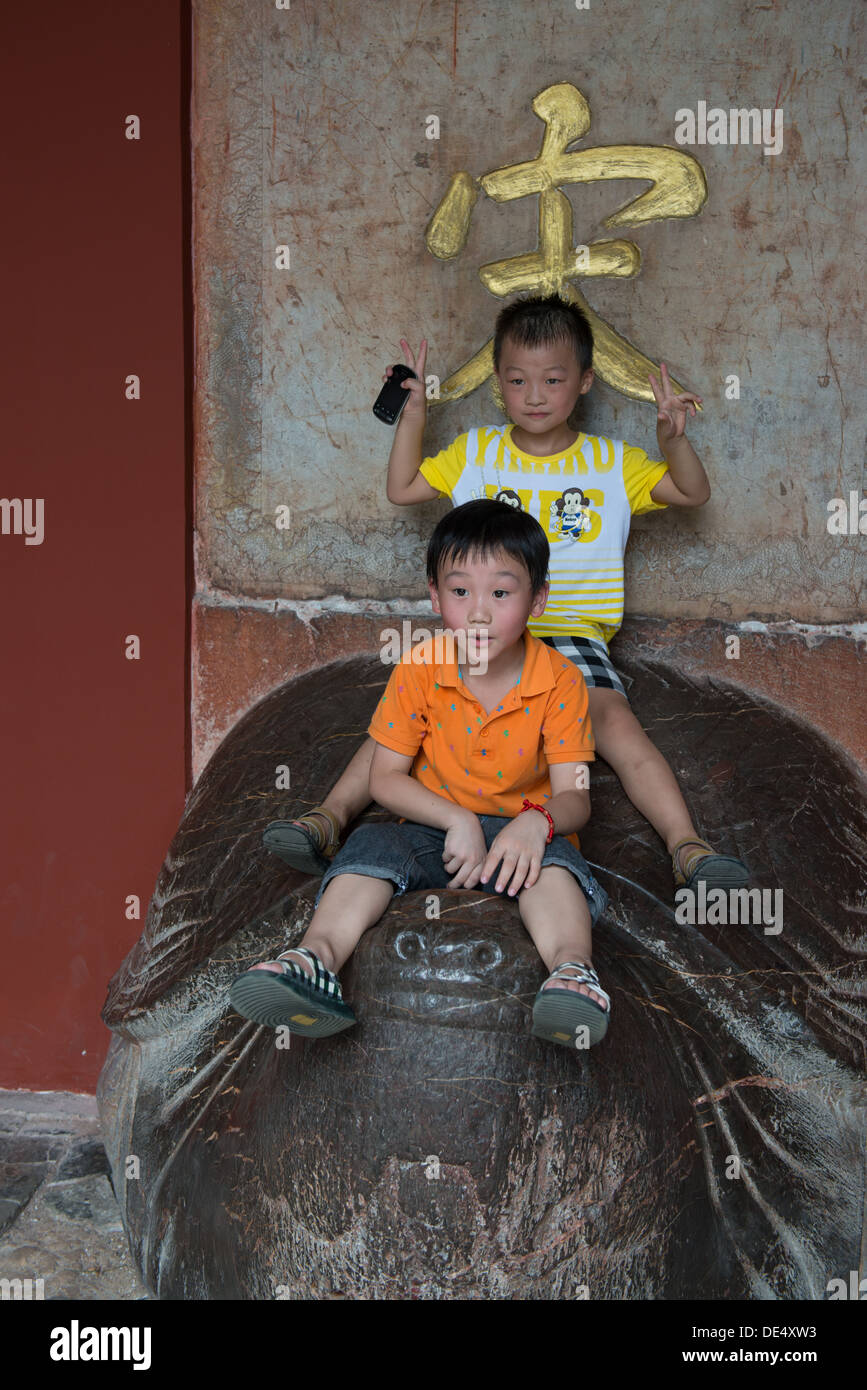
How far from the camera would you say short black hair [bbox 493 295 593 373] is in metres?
2.66

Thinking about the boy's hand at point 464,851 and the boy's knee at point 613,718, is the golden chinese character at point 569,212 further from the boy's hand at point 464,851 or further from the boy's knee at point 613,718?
the boy's hand at point 464,851

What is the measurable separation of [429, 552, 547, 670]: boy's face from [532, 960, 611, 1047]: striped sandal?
0.61 meters

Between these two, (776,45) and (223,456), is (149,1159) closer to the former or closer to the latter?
(223,456)

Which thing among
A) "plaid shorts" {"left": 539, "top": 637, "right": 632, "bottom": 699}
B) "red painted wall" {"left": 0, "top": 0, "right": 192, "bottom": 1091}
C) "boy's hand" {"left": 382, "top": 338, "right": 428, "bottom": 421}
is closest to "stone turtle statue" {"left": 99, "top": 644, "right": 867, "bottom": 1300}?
"plaid shorts" {"left": 539, "top": 637, "right": 632, "bottom": 699}

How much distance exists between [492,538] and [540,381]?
2.34 ft

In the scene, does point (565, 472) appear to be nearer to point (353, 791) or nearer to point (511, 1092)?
point (353, 791)

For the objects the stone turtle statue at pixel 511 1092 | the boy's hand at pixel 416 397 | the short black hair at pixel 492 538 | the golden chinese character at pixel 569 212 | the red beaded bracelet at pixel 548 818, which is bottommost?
the stone turtle statue at pixel 511 1092

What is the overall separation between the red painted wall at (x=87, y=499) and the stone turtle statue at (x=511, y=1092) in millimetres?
650

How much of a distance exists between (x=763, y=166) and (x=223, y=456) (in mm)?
1412

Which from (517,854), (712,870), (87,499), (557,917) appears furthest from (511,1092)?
(87,499)

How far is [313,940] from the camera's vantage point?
1837 millimetres

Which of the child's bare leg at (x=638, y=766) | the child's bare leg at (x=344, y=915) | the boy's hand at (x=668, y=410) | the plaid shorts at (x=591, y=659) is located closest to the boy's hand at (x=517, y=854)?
the child's bare leg at (x=344, y=915)

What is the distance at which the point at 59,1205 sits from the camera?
284cm

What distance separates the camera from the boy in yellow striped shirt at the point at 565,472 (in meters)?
2.65
